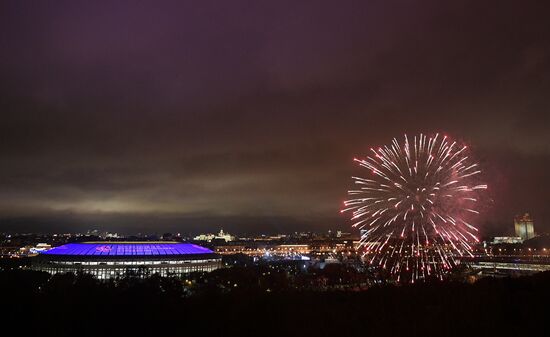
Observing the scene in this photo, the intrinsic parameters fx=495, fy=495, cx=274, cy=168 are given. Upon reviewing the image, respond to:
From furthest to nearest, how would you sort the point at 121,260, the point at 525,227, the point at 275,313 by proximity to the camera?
the point at 525,227 → the point at 121,260 → the point at 275,313

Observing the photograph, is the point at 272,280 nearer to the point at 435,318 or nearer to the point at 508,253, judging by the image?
the point at 435,318

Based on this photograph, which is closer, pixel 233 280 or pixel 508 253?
pixel 233 280

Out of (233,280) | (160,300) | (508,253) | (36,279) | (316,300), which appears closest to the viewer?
(160,300)

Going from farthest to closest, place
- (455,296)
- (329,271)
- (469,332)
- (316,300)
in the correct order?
(329,271)
(316,300)
(455,296)
(469,332)

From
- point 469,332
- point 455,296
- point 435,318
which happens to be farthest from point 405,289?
point 469,332

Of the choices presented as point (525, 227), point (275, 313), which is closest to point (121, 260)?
point (275, 313)

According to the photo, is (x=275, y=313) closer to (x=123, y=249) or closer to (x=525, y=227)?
(x=123, y=249)
